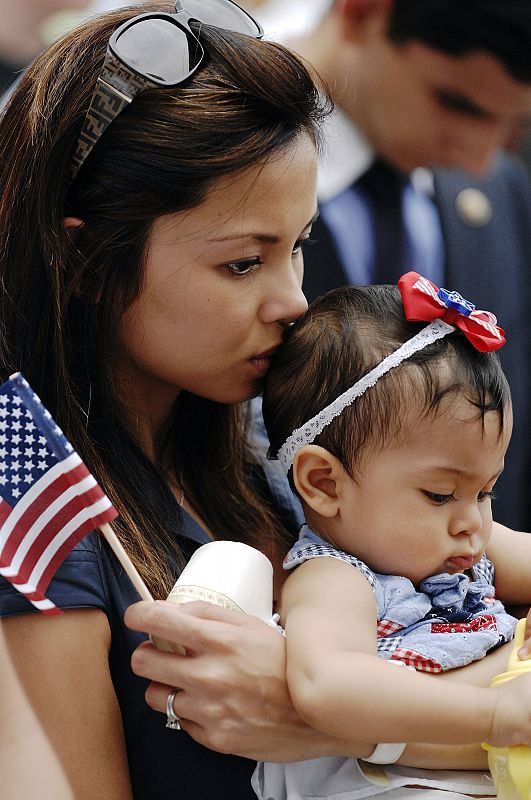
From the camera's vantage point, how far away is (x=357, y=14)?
3.48 meters

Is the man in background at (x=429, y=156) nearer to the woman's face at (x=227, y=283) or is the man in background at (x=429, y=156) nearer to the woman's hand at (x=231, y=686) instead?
the woman's face at (x=227, y=283)

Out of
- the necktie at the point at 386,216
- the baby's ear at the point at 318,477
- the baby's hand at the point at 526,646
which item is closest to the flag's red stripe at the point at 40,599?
the baby's ear at the point at 318,477

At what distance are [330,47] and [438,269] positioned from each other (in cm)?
77

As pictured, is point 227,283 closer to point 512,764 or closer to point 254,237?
point 254,237

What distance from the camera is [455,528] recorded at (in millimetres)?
1891

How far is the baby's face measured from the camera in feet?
6.10

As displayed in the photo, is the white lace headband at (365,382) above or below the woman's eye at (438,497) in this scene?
above

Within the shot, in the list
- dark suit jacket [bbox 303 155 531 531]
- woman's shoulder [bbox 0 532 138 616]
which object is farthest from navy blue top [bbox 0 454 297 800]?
dark suit jacket [bbox 303 155 531 531]

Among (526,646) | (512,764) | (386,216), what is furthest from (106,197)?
(386,216)

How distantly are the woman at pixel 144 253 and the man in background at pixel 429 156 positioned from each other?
54.3 inches

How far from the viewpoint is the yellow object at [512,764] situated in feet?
5.20

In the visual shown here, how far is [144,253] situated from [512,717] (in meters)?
0.95

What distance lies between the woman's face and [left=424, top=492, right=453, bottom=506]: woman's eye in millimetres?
396

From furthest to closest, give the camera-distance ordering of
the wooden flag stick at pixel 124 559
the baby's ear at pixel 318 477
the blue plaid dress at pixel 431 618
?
1. the baby's ear at pixel 318 477
2. the blue plaid dress at pixel 431 618
3. the wooden flag stick at pixel 124 559
